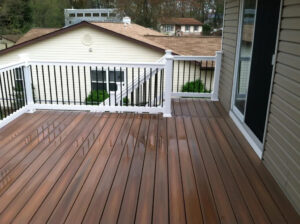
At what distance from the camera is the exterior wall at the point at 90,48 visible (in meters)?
10.7

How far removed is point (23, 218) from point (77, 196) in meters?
0.43

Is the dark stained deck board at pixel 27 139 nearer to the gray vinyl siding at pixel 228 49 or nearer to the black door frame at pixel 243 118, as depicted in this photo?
A: the black door frame at pixel 243 118

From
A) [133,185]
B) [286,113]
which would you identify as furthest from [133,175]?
[286,113]

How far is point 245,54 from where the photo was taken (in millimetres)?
3957

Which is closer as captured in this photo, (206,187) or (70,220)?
(70,220)

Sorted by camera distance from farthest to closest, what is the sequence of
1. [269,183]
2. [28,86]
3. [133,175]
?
[28,86], [133,175], [269,183]

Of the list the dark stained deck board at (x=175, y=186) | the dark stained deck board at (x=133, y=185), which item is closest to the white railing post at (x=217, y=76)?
the dark stained deck board at (x=175, y=186)

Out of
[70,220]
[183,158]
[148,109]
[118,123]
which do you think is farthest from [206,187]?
[148,109]

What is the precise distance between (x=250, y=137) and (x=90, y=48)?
873 centimetres

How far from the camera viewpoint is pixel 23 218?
207 centimetres

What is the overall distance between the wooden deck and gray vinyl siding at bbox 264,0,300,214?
0.48 ft

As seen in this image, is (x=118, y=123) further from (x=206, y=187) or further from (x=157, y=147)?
(x=206, y=187)

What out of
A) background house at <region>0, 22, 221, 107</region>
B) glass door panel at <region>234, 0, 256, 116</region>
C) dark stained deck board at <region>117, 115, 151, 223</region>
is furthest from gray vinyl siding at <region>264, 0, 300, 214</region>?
background house at <region>0, 22, 221, 107</region>

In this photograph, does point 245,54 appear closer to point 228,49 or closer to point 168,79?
point 228,49
